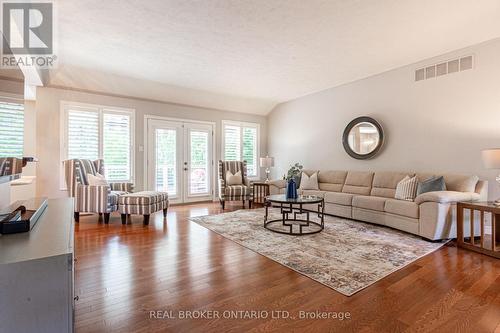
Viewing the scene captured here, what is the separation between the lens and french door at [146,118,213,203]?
19.2 ft

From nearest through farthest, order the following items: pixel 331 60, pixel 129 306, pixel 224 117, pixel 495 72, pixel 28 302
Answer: pixel 28 302, pixel 129 306, pixel 495 72, pixel 331 60, pixel 224 117

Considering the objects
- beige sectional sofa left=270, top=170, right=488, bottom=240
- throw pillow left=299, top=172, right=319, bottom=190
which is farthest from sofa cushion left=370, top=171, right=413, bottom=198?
throw pillow left=299, top=172, right=319, bottom=190

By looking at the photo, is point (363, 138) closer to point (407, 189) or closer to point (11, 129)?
point (407, 189)

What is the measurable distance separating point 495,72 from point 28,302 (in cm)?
526

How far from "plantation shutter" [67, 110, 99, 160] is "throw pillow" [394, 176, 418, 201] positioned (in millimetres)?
5535

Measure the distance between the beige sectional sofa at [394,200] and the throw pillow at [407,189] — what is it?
169 millimetres

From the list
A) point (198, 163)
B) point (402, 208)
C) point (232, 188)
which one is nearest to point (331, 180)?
point (402, 208)

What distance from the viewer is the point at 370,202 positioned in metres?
4.16

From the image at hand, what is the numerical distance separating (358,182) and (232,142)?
135 inches

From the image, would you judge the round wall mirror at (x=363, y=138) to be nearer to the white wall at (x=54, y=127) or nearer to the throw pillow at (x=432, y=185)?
the throw pillow at (x=432, y=185)

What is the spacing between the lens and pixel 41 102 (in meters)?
4.66

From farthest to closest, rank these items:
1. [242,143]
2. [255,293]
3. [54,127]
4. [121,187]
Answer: [242,143] < [121,187] < [54,127] < [255,293]

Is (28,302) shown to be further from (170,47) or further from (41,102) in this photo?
(41,102)

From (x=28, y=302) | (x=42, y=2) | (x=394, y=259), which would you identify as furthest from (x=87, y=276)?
(x=394, y=259)
